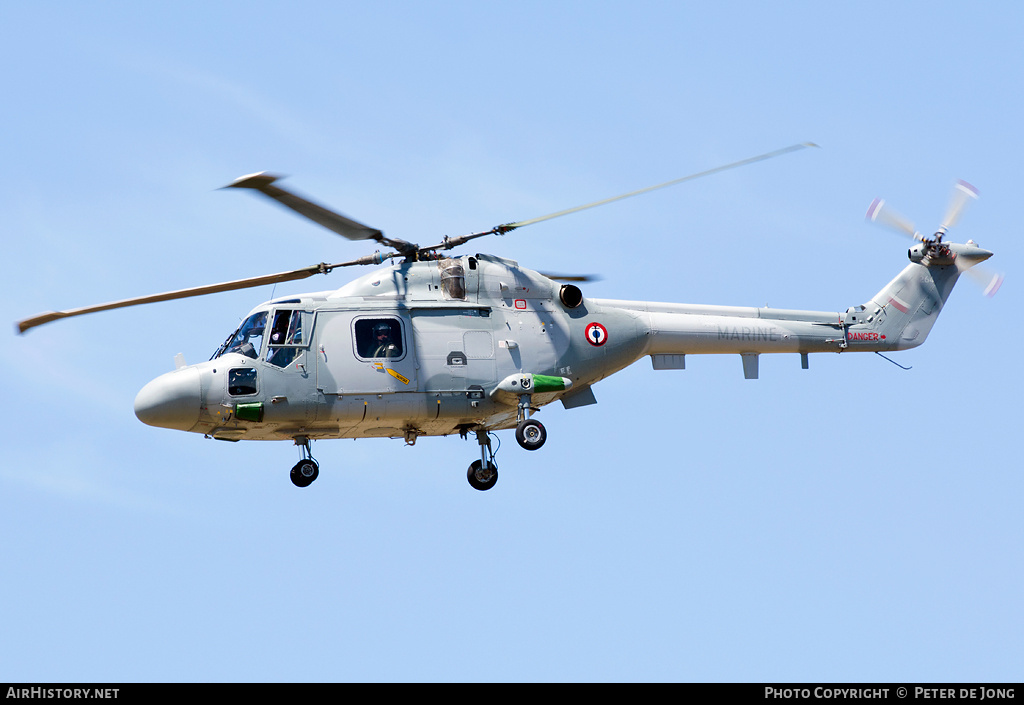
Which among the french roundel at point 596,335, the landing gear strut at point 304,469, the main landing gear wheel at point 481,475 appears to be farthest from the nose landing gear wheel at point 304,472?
the french roundel at point 596,335

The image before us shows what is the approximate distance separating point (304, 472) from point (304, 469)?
0.06 meters

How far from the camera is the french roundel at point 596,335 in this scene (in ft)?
95.0

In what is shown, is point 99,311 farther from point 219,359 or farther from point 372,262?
point 372,262

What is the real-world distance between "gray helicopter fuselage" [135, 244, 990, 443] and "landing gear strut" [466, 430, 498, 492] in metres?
0.42

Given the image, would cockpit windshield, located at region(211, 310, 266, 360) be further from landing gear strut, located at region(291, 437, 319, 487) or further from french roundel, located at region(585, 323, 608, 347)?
french roundel, located at region(585, 323, 608, 347)

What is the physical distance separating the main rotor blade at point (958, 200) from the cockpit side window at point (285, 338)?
15201 millimetres

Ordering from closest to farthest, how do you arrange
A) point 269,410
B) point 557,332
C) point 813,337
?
point 269,410 < point 557,332 < point 813,337

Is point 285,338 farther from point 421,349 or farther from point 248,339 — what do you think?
point 421,349

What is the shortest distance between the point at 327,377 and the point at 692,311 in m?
8.06

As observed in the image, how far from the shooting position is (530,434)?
27.8 meters

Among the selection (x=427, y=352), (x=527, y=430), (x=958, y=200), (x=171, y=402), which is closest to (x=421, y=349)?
(x=427, y=352)
